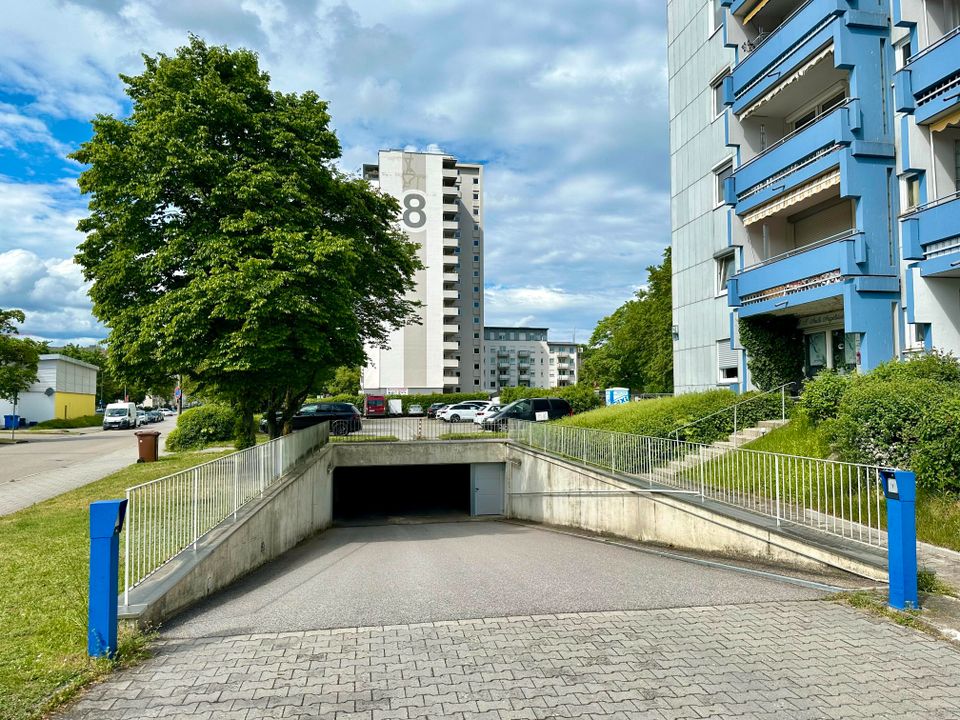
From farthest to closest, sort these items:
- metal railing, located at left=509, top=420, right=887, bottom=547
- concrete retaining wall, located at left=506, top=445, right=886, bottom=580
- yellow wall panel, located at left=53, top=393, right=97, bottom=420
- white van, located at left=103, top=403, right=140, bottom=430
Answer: yellow wall panel, located at left=53, top=393, right=97, bottom=420 < white van, located at left=103, top=403, right=140, bottom=430 < metal railing, located at left=509, top=420, right=887, bottom=547 < concrete retaining wall, located at left=506, top=445, right=886, bottom=580

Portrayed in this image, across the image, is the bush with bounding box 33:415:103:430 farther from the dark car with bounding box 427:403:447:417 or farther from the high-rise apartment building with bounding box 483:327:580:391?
the high-rise apartment building with bounding box 483:327:580:391

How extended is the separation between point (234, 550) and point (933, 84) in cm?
1593

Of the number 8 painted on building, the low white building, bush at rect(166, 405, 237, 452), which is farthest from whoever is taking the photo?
the number 8 painted on building

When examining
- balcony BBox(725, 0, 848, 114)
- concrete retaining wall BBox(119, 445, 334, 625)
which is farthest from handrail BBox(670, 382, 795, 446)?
concrete retaining wall BBox(119, 445, 334, 625)

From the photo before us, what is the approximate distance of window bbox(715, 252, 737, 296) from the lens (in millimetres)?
21562

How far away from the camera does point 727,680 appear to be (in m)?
4.65

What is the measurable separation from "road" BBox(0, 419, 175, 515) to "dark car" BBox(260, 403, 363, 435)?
5935 millimetres

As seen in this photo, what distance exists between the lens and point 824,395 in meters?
13.9

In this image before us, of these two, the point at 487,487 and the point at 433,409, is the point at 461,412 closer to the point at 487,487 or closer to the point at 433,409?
the point at 433,409

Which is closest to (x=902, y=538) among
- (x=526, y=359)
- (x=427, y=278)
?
(x=427, y=278)

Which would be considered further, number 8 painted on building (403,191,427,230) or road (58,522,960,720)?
number 8 painted on building (403,191,427,230)

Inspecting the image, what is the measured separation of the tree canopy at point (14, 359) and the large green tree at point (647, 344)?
124 ft

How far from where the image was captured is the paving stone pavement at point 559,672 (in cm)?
424

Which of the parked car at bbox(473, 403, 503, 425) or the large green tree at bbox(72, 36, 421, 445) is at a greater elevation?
the large green tree at bbox(72, 36, 421, 445)
